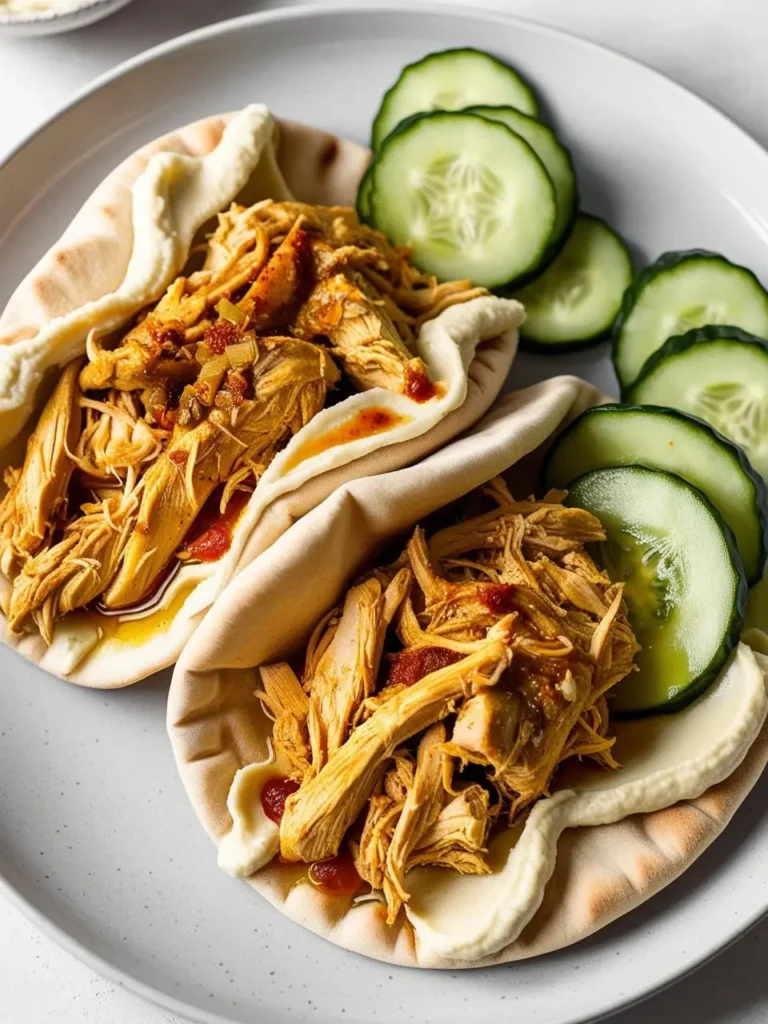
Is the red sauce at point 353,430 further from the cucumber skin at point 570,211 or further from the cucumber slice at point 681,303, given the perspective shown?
the cucumber slice at point 681,303

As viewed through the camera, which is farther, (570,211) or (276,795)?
(570,211)

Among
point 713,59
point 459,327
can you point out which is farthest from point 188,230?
point 713,59

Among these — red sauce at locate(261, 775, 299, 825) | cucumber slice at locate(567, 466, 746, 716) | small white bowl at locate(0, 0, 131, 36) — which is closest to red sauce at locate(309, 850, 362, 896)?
red sauce at locate(261, 775, 299, 825)

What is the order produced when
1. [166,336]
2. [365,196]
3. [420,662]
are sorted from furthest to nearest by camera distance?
[365,196] → [166,336] → [420,662]

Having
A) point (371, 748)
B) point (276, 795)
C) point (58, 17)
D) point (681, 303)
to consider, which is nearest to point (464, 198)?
point (681, 303)

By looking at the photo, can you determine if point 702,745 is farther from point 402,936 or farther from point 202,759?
point 202,759

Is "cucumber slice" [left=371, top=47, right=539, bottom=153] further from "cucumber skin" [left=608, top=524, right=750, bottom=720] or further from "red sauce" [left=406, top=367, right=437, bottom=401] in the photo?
"cucumber skin" [left=608, top=524, right=750, bottom=720]

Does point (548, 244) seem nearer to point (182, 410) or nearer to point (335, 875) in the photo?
point (182, 410)

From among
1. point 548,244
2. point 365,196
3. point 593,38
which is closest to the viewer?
point 548,244
